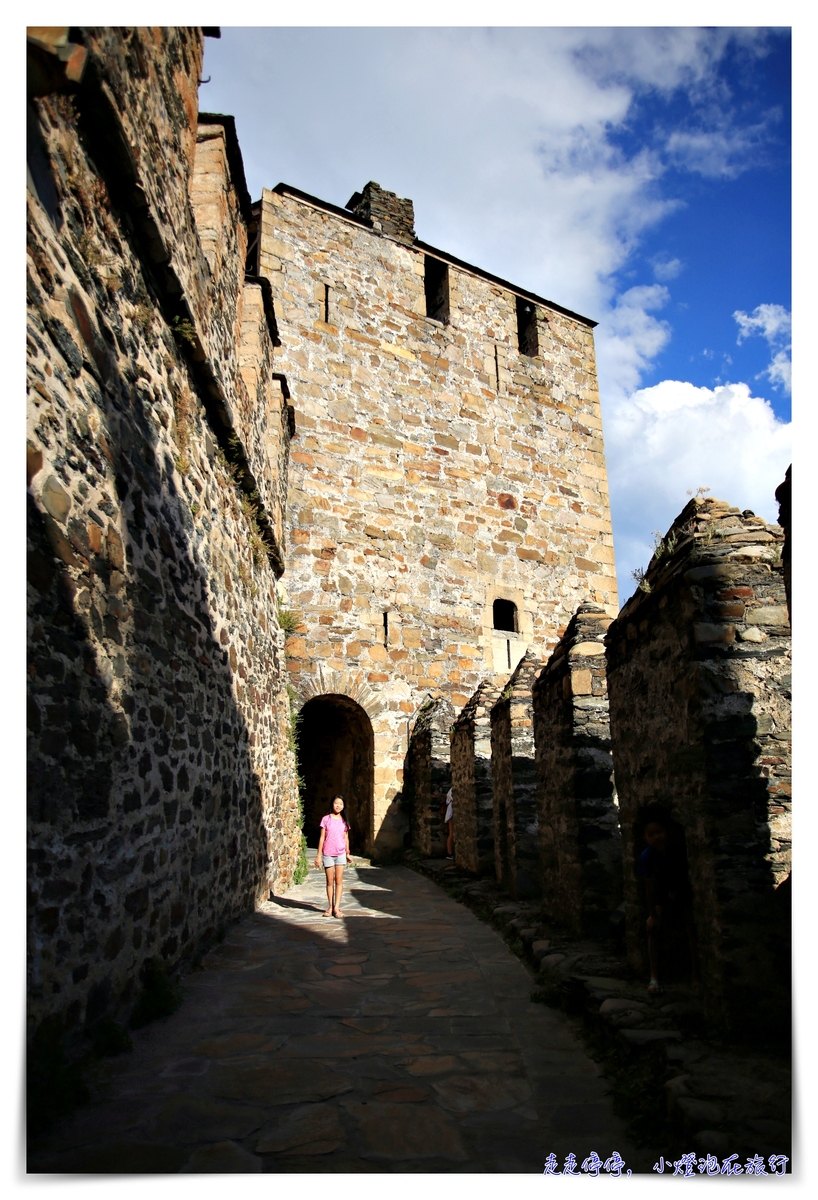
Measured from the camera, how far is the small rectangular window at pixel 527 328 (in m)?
15.3

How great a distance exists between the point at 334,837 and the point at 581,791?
9.20 ft

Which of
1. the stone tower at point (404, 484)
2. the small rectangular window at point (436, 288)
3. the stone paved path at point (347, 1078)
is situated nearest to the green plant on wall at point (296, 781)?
the stone tower at point (404, 484)

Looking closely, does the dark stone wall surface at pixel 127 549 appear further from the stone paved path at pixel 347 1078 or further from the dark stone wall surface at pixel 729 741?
the dark stone wall surface at pixel 729 741

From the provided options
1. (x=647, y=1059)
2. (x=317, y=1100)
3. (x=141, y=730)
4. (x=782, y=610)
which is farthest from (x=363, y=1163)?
(x=782, y=610)

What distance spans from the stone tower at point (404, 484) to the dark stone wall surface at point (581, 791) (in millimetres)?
5813

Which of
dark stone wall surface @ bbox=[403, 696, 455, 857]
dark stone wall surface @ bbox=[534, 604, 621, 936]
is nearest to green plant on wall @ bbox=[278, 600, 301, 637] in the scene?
dark stone wall surface @ bbox=[403, 696, 455, 857]

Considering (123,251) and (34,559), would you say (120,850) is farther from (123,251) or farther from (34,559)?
(123,251)

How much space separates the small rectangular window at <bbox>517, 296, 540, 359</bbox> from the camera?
601 inches

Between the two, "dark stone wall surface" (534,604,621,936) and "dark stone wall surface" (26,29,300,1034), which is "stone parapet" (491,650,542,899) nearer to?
"dark stone wall surface" (534,604,621,936)

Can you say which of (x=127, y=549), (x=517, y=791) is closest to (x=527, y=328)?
(x=517, y=791)

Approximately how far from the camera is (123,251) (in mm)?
3736

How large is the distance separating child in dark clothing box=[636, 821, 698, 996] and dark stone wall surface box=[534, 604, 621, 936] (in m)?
1.13

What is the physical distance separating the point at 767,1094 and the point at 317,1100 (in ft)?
5.07

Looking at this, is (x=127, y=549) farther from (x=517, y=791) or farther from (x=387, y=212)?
(x=387, y=212)
